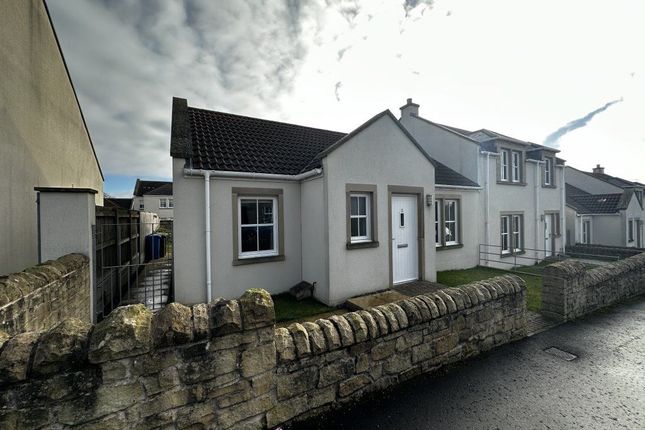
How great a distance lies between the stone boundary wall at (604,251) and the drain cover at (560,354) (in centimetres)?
1518

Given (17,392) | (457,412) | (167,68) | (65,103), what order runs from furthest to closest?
1. (65,103)
2. (167,68)
3. (457,412)
4. (17,392)

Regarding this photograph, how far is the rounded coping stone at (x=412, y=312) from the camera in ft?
11.8

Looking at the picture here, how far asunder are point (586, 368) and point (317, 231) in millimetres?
5643

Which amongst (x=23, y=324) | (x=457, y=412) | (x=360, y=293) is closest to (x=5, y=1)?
(x=23, y=324)

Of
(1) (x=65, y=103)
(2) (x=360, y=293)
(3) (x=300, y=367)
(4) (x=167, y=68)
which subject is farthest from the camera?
(1) (x=65, y=103)

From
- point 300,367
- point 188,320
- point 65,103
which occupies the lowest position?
point 300,367

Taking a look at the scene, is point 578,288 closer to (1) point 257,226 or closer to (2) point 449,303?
(2) point 449,303

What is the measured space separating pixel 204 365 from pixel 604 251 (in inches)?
879

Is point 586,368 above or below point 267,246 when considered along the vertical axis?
below

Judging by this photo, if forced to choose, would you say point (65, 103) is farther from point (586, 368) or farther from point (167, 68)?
point (586, 368)

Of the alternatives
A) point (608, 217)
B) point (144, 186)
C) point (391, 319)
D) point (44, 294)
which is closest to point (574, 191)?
point (608, 217)

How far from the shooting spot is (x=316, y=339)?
2934 millimetres

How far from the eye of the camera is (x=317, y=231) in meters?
7.39

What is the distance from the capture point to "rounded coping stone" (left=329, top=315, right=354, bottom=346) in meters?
3.07
